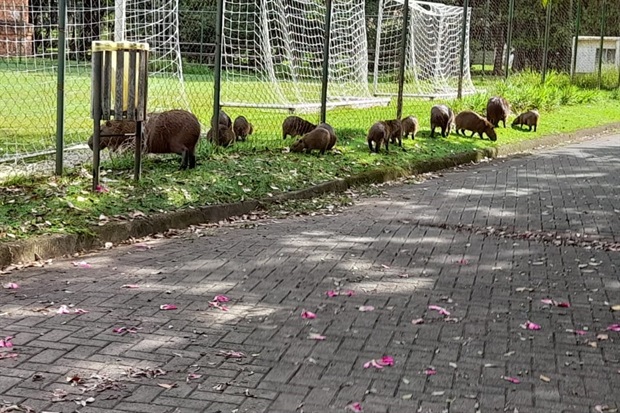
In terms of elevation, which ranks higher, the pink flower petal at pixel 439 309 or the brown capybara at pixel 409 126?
the brown capybara at pixel 409 126

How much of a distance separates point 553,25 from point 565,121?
13208 millimetres

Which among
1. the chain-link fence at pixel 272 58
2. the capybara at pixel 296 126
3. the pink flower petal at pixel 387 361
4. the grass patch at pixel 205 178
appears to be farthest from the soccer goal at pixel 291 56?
the pink flower petal at pixel 387 361

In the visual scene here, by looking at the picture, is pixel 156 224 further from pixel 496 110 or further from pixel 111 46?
pixel 496 110

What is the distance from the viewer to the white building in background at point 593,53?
33031 millimetres

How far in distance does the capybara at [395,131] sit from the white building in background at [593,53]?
2116cm

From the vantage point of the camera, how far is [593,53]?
33.7 meters

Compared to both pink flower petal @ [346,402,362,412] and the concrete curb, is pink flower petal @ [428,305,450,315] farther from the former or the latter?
the concrete curb

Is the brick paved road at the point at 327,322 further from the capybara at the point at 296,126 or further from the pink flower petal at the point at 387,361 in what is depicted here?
the capybara at the point at 296,126

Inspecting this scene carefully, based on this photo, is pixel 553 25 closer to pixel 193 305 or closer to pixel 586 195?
pixel 586 195

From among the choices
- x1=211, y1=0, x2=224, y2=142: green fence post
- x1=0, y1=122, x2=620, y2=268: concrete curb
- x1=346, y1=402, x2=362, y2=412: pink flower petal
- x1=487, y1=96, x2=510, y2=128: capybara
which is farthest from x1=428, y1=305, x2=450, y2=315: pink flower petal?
x1=487, y1=96, x2=510, y2=128: capybara

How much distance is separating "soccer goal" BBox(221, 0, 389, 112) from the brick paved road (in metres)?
9.14

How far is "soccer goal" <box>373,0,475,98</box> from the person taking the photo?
81.9 ft

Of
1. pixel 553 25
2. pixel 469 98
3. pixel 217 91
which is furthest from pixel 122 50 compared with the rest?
pixel 553 25

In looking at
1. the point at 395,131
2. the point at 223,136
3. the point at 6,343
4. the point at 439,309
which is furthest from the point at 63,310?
the point at 395,131
